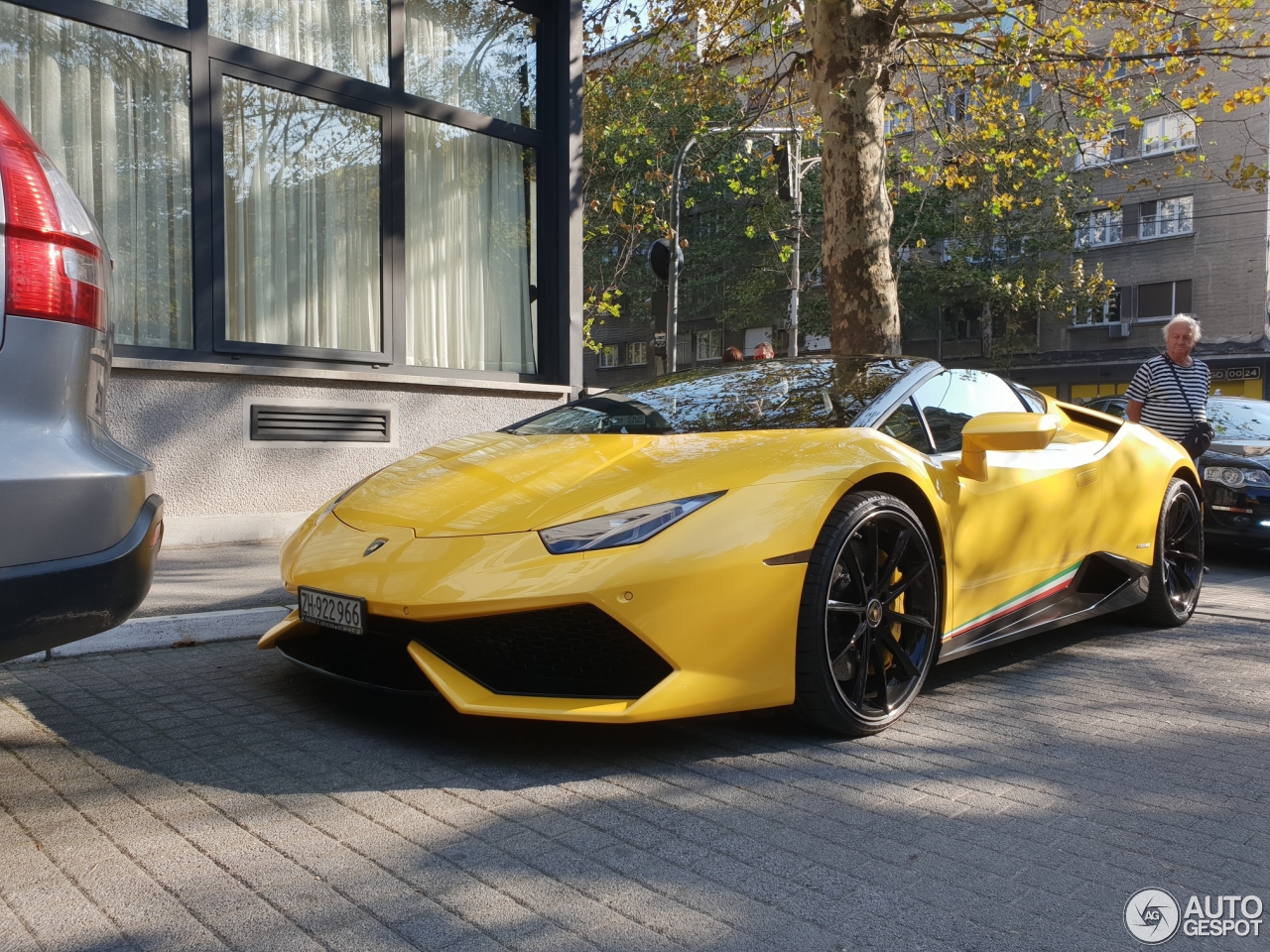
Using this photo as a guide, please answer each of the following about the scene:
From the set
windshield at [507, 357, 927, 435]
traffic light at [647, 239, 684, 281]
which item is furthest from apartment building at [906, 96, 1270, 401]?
windshield at [507, 357, 927, 435]

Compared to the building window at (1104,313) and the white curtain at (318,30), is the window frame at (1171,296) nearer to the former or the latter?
the building window at (1104,313)

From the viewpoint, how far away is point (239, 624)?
4.59m

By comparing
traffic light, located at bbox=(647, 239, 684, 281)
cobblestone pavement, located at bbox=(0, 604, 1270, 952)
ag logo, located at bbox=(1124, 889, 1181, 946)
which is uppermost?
traffic light, located at bbox=(647, 239, 684, 281)

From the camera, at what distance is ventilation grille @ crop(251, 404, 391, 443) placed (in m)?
7.60

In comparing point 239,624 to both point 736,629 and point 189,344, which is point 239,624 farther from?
point 189,344

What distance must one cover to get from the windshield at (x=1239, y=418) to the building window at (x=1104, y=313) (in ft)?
81.9

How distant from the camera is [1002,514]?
3.94 metres

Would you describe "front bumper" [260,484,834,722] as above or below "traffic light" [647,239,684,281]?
below

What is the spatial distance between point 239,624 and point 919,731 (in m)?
2.87

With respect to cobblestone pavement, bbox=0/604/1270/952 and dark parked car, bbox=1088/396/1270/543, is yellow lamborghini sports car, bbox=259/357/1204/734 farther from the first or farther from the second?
dark parked car, bbox=1088/396/1270/543

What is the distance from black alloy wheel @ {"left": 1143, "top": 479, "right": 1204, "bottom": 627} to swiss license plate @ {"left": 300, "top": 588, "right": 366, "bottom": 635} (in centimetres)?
381

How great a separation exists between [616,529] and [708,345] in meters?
41.1

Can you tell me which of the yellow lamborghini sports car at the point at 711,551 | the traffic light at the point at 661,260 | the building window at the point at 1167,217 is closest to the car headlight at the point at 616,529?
the yellow lamborghini sports car at the point at 711,551

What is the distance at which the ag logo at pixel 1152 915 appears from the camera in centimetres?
206
